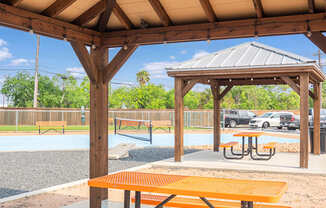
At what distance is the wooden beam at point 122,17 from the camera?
6041 millimetres

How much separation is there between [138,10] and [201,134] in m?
20.5

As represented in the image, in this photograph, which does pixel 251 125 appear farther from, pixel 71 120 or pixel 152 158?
pixel 152 158

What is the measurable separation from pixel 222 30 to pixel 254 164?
21.2 feet

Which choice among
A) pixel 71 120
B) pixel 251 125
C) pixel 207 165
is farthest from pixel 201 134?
pixel 207 165

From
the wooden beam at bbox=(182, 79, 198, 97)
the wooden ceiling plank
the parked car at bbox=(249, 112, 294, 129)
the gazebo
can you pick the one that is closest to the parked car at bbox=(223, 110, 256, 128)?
the parked car at bbox=(249, 112, 294, 129)

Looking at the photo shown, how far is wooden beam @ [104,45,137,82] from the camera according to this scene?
20.2 feet

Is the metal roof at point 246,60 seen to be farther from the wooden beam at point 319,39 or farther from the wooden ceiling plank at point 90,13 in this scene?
the wooden ceiling plank at point 90,13

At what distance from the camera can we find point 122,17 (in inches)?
242

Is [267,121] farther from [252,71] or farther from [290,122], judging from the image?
[252,71]

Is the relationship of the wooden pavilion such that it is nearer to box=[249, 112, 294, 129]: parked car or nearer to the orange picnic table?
the orange picnic table

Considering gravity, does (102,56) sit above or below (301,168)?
above

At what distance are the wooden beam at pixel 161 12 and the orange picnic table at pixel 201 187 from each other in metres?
2.43

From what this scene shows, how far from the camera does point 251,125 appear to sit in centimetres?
2905

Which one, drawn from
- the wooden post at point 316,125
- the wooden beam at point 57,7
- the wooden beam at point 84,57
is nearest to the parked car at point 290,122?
the wooden post at point 316,125
